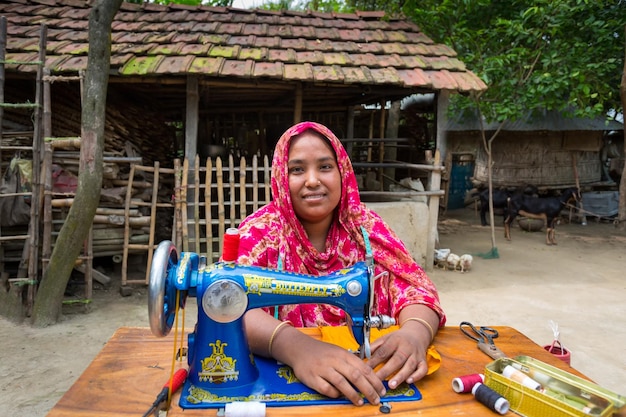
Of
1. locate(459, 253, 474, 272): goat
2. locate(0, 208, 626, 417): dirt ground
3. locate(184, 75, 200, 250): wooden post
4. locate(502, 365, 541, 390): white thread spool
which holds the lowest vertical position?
locate(0, 208, 626, 417): dirt ground

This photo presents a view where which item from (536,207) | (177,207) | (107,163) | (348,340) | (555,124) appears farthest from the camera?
(555,124)

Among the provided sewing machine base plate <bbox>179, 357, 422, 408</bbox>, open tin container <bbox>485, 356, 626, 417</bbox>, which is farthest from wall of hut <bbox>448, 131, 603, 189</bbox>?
sewing machine base plate <bbox>179, 357, 422, 408</bbox>

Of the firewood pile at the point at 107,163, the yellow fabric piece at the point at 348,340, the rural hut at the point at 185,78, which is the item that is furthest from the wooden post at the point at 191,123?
the yellow fabric piece at the point at 348,340

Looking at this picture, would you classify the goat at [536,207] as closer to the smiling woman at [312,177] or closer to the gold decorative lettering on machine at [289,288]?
the smiling woman at [312,177]

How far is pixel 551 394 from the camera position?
3.89 feet

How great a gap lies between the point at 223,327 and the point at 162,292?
0.73 feet

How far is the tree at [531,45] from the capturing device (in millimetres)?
7082

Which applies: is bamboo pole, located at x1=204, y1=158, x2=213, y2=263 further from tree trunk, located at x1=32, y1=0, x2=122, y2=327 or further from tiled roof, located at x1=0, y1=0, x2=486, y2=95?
tree trunk, located at x1=32, y1=0, x2=122, y2=327

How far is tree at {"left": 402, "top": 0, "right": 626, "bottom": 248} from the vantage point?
7.08 meters

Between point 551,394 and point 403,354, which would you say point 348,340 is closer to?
point 403,354

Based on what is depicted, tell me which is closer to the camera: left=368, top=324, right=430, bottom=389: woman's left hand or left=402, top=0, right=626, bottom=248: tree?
left=368, top=324, right=430, bottom=389: woman's left hand

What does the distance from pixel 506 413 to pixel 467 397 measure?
4.4 inches

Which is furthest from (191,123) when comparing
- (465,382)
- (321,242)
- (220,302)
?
(465,382)

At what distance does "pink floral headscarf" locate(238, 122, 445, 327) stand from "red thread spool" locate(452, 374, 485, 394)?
1.38ft
